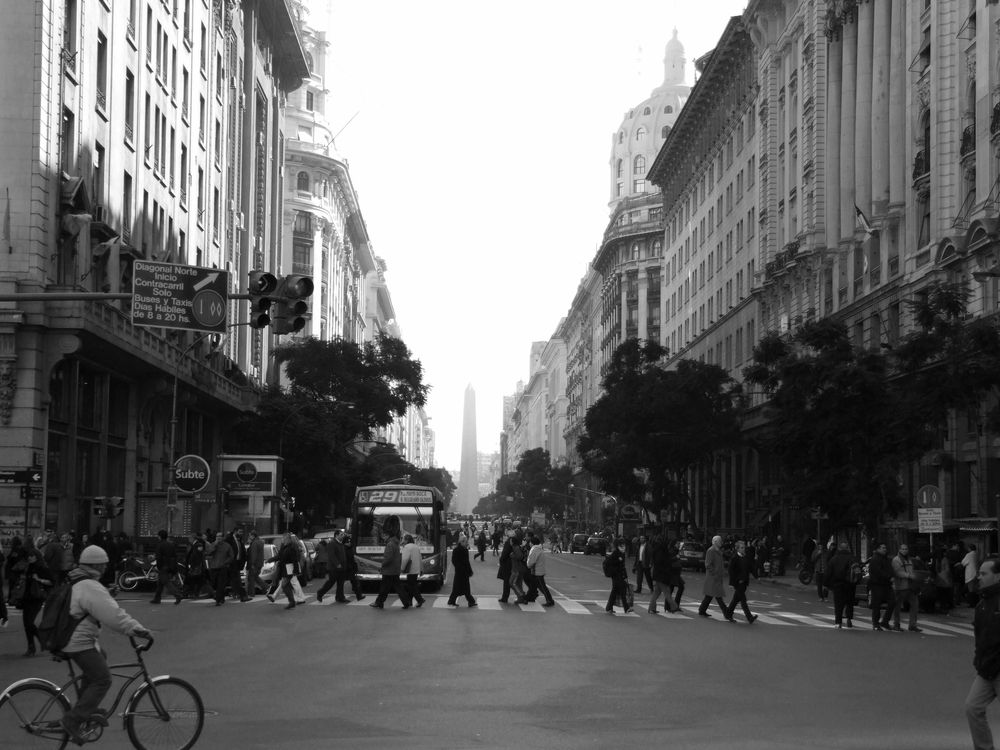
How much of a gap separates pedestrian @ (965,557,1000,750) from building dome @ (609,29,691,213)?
6693 inches

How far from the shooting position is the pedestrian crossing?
28830 millimetres

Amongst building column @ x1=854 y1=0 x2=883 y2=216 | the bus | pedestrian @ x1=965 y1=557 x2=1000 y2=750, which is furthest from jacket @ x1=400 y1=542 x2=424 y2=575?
building column @ x1=854 y1=0 x2=883 y2=216

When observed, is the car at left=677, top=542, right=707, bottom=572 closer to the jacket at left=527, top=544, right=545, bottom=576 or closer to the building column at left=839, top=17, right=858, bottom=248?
the building column at left=839, top=17, right=858, bottom=248

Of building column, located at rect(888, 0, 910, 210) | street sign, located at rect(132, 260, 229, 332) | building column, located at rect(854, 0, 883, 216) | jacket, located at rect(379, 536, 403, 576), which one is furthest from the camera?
building column, located at rect(854, 0, 883, 216)

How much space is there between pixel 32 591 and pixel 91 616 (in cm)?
1070

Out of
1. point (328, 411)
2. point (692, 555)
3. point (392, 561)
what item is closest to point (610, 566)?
point (392, 561)

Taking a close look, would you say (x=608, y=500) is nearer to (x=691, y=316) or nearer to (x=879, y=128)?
(x=691, y=316)

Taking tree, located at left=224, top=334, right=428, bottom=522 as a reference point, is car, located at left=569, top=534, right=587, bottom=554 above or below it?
below

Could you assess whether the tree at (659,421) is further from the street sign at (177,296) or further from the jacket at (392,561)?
the street sign at (177,296)

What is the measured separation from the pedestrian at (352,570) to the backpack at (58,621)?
2367 centimetres

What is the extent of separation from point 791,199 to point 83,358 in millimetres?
37320

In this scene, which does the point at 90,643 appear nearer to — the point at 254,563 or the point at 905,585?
the point at 905,585

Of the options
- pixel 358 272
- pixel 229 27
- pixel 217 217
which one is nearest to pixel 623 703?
pixel 217 217

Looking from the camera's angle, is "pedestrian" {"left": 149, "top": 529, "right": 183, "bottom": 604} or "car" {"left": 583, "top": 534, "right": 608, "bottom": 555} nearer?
"pedestrian" {"left": 149, "top": 529, "right": 183, "bottom": 604}
